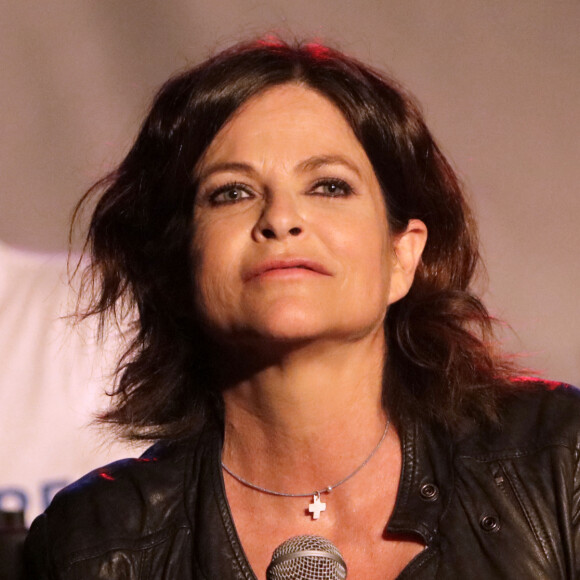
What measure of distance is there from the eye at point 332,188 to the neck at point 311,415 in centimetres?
37

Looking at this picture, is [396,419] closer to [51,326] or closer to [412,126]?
[412,126]

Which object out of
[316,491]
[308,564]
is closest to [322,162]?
[316,491]

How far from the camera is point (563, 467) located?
A: 261 centimetres

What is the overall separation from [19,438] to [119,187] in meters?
1.17

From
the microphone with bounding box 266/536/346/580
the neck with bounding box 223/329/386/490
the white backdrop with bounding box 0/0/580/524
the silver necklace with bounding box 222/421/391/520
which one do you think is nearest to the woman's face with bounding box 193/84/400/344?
the neck with bounding box 223/329/386/490

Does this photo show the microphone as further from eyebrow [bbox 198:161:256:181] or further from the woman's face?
eyebrow [bbox 198:161:256:181]

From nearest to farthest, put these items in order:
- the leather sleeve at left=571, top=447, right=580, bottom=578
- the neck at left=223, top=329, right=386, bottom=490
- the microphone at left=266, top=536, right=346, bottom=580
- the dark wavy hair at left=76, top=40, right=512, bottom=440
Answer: the microphone at left=266, top=536, right=346, bottom=580 → the leather sleeve at left=571, top=447, right=580, bottom=578 → the neck at left=223, top=329, right=386, bottom=490 → the dark wavy hair at left=76, top=40, right=512, bottom=440

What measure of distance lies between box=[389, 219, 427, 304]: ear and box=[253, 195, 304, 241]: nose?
44cm

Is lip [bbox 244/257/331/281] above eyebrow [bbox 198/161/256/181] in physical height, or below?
below

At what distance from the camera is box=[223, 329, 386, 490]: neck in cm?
273

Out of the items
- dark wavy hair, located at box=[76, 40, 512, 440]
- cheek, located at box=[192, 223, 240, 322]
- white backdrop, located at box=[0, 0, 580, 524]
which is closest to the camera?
cheek, located at box=[192, 223, 240, 322]

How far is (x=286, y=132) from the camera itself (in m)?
2.71

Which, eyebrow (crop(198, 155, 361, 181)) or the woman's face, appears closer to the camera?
the woman's face

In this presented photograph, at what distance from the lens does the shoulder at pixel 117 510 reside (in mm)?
2773
